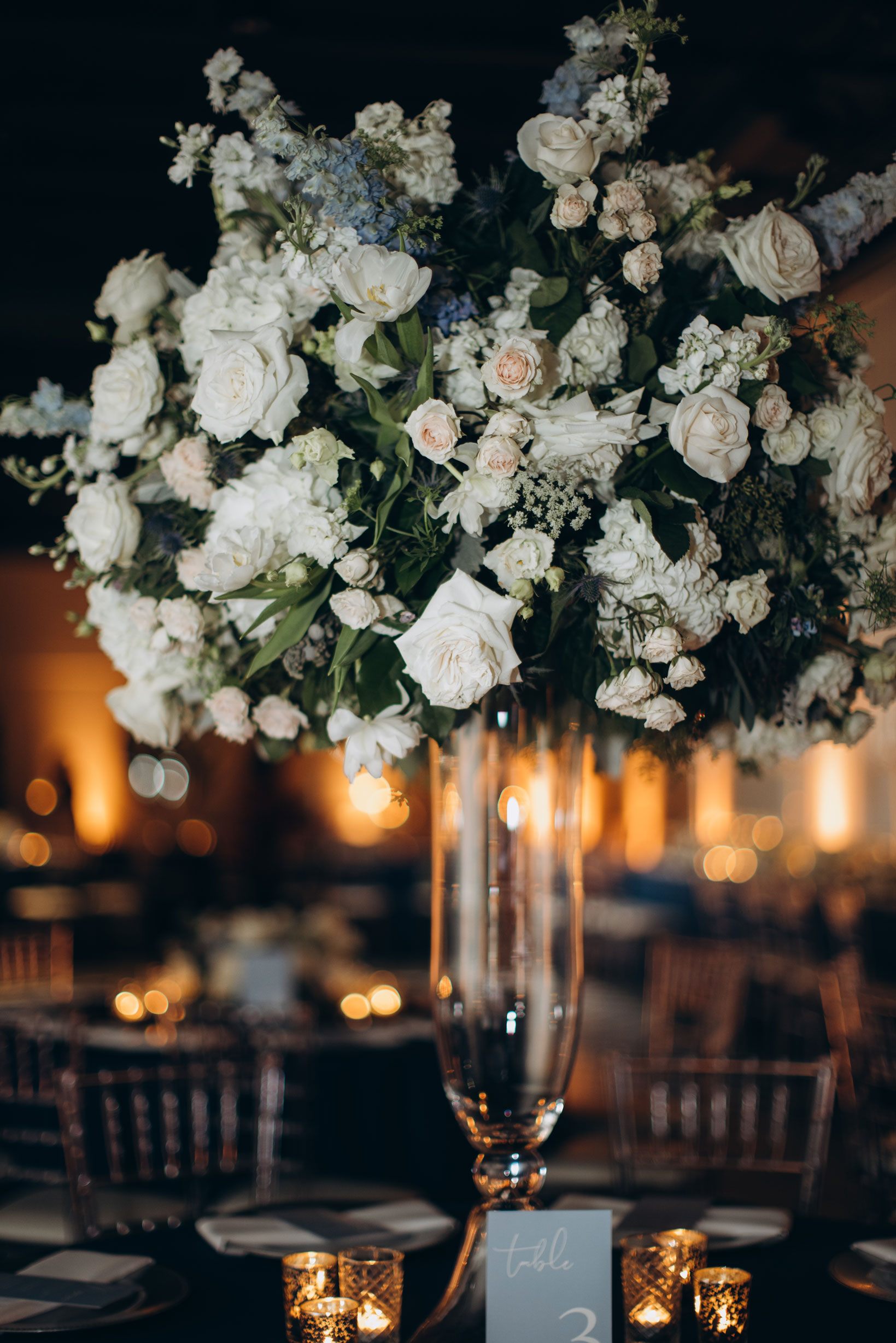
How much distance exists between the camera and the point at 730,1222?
1.54 meters

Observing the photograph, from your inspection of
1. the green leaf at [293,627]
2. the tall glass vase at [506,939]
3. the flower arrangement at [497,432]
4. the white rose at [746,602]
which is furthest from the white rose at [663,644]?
the green leaf at [293,627]

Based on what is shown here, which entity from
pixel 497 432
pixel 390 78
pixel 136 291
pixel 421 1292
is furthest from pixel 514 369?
pixel 390 78

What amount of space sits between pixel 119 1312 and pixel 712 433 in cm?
110

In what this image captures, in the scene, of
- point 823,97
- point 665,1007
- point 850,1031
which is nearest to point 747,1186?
point 665,1007

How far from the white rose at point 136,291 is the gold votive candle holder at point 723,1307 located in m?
1.20

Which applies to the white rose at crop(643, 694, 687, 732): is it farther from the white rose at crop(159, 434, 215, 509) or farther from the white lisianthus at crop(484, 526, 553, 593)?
the white rose at crop(159, 434, 215, 509)

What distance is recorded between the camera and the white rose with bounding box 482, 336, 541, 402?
1.12 m

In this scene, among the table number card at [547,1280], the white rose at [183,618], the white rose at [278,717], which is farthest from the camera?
the white rose at [278,717]

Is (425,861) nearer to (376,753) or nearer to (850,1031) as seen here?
(850,1031)

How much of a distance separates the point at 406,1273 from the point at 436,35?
4279 millimetres

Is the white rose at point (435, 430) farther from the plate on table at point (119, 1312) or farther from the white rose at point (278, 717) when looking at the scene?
the plate on table at point (119, 1312)

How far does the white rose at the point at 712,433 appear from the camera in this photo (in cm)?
113

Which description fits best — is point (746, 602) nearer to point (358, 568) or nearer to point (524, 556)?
point (524, 556)

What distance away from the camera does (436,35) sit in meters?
4.37
